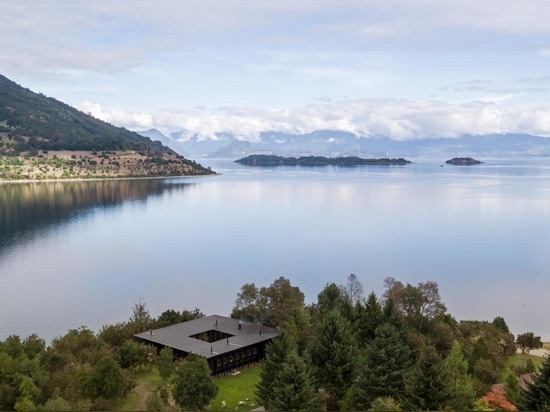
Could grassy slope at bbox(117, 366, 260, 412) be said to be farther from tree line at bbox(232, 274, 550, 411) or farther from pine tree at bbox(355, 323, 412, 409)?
pine tree at bbox(355, 323, 412, 409)

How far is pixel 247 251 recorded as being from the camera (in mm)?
59188


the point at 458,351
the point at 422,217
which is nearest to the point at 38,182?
the point at 422,217

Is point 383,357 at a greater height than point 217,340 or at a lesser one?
greater

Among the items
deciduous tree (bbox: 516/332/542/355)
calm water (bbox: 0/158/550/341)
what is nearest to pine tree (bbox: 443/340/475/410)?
deciduous tree (bbox: 516/332/542/355)

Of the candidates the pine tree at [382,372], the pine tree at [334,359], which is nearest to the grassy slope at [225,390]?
the pine tree at [334,359]

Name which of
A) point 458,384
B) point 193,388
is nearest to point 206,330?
point 193,388

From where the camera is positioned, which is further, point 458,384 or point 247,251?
point 247,251

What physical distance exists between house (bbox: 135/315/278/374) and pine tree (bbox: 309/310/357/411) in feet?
19.0

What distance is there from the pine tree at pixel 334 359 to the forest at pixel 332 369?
43mm

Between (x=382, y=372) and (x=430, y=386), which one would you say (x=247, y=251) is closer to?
(x=382, y=372)

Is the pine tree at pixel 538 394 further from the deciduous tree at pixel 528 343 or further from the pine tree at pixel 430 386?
the deciduous tree at pixel 528 343

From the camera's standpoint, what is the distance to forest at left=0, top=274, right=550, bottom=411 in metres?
19.7

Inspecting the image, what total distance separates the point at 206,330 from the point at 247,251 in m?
27.9

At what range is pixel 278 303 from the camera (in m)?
32.4
